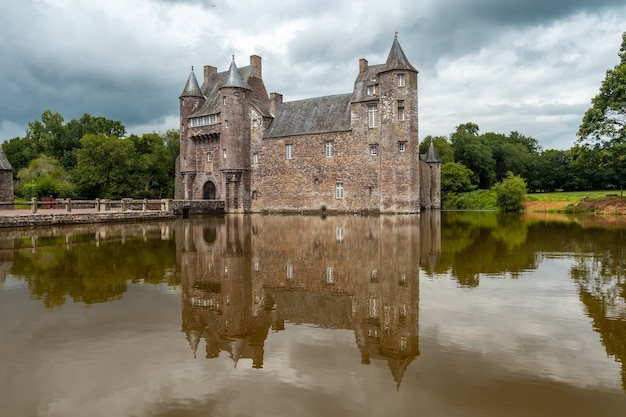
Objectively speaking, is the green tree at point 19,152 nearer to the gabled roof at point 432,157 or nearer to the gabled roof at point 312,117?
the gabled roof at point 312,117

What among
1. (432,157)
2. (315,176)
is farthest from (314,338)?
(432,157)

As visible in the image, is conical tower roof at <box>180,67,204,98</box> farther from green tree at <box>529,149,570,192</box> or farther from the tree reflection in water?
green tree at <box>529,149,570,192</box>

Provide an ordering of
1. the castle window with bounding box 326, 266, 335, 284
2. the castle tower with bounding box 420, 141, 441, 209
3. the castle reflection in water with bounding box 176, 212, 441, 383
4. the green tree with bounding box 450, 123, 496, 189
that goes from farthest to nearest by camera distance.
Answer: the green tree with bounding box 450, 123, 496, 189 → the castle tower with bounding box 420, 141, 441, 209 → the castle window with bounding box 326, 266, 335, 284 → the castle reflection in water with bounding box 176, 212, 441, 383

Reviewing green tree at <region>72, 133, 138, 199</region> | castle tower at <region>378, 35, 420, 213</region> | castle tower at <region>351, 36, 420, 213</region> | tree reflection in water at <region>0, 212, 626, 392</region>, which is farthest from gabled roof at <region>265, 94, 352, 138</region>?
tree reflection in water at <region>0, 212, 626, 392</region>

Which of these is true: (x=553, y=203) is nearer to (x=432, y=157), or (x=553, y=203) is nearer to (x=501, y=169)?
(x=432, y=157)

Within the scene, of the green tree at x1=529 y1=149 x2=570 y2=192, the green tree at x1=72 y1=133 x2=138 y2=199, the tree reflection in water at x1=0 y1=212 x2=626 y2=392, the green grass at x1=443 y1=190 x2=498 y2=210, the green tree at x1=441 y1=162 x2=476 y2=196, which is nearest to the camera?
the tree reflection in water at x1=0 y1=212 x2=626 y2=392

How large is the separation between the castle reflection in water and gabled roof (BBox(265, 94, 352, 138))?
2709cm

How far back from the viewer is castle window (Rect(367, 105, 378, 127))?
38969 millimetres

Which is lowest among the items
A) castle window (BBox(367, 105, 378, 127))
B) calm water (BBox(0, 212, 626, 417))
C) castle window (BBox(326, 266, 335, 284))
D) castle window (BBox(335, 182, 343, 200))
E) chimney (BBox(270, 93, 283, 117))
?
calm water (BBox(0, 212, 626, 417))

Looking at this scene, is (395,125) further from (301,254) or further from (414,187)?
(301,254)

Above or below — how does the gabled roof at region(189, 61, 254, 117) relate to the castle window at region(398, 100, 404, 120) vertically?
above

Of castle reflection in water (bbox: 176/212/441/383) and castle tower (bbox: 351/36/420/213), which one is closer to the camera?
castle reflection in water (bbox: 176/212/441/383)

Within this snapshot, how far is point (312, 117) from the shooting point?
141 feet

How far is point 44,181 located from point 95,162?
17.4ft
